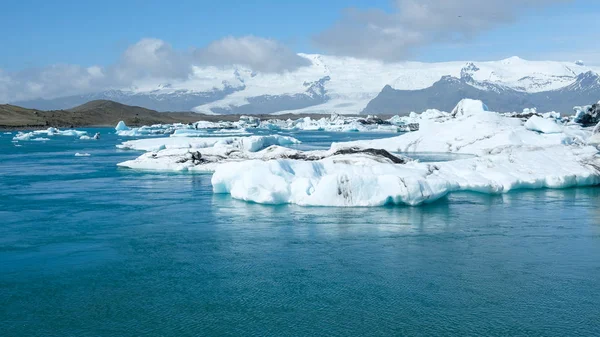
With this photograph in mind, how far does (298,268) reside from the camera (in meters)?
9.24

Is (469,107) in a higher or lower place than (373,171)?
higher

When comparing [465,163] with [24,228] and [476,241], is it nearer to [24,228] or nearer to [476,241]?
[476,241]

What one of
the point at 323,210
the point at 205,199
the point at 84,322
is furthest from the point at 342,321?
the point at 205,199

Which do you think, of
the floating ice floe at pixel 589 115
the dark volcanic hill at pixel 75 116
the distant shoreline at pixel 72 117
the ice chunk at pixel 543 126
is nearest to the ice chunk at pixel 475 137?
the ice chunk at pixel 543 126

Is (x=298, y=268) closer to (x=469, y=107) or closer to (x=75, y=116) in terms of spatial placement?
(x=469, y=107)

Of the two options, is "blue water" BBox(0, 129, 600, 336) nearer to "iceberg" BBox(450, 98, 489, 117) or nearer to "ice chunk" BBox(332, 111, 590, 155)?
"ice chunk" BBox(332, 111, 590, 155)

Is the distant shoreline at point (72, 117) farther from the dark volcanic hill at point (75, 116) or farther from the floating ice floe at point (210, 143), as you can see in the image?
the floating ice floe at point (210, 143)

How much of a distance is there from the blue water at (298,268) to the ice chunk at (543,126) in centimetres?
1610

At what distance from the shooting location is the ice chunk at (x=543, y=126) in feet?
99.1

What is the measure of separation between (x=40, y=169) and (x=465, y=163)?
16.4 metres

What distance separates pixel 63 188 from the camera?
1825 centimetres

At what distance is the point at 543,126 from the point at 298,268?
81.8ft

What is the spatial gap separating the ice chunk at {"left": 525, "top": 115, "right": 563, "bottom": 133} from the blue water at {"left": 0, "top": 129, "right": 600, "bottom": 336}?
1610 centimetres

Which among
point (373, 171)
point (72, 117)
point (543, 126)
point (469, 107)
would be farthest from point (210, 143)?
point (72, 117)
